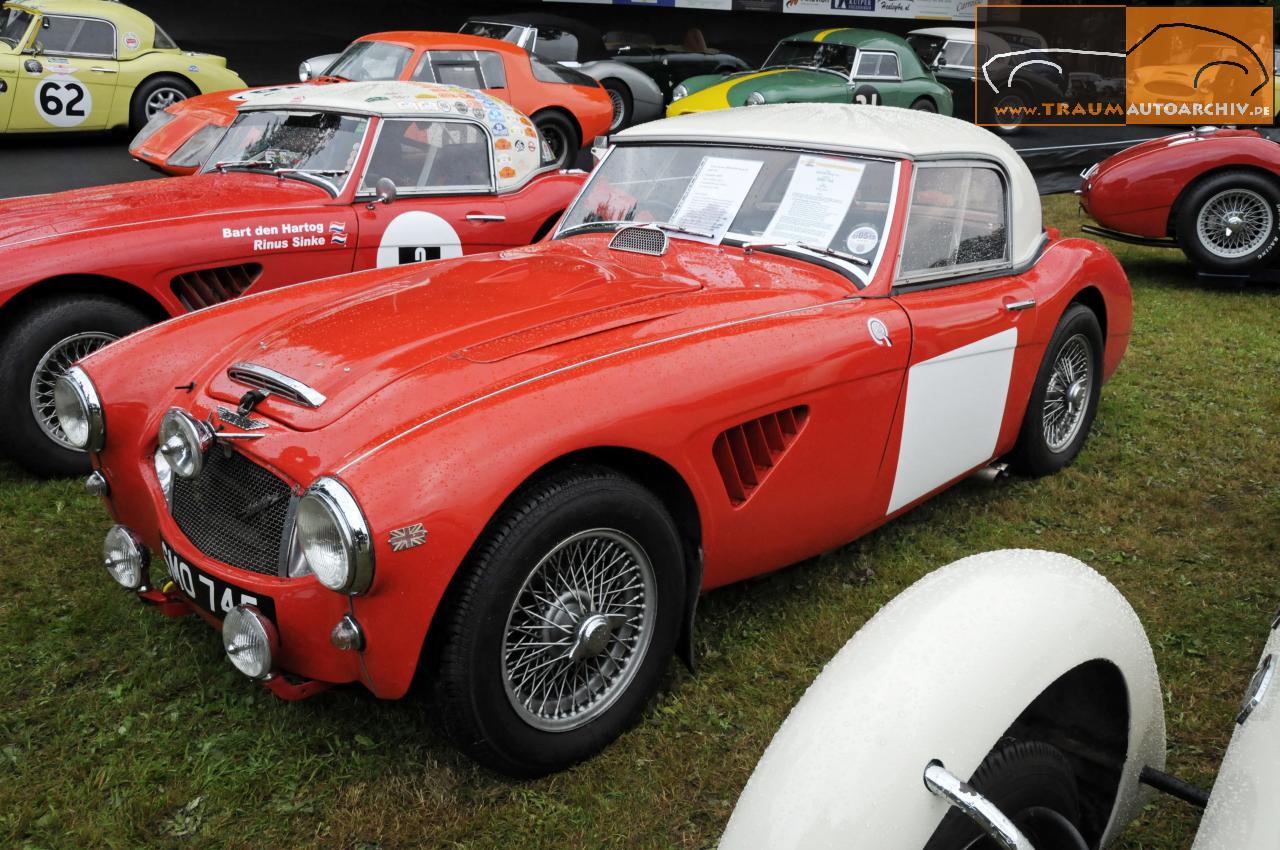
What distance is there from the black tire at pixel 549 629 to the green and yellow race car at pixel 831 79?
9.01 m

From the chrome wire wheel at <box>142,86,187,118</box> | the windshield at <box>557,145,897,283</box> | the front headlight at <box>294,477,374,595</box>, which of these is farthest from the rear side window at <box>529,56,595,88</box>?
the front headlight at <box>294,477,374,595</box>

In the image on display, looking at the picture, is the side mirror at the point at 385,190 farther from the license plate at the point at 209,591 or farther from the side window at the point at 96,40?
the side window at the point at 96,40

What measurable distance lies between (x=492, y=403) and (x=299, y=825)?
1.11 meters

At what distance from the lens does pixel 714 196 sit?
3607 millimetres

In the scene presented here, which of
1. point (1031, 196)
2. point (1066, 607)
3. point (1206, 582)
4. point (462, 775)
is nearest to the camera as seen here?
point (1066, 607)

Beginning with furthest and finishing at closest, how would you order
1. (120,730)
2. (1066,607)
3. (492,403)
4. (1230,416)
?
1. (1230,416)
2. (120,730)
3. (492,403)
4. (1066,607)

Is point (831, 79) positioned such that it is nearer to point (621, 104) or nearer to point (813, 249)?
point (621, 104)

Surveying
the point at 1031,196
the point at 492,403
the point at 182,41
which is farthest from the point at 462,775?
the point at 182,41

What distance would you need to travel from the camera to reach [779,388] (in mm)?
2857

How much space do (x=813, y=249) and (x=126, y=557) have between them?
2232 mm

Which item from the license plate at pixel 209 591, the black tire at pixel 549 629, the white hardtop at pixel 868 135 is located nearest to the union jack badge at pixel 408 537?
the black tire at pixel 549 629

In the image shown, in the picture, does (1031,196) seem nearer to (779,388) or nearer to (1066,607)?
(779,388)

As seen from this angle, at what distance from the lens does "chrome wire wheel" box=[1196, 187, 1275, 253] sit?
7.45m

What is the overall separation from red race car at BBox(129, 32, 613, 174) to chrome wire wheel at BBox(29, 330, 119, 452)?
3459mm
